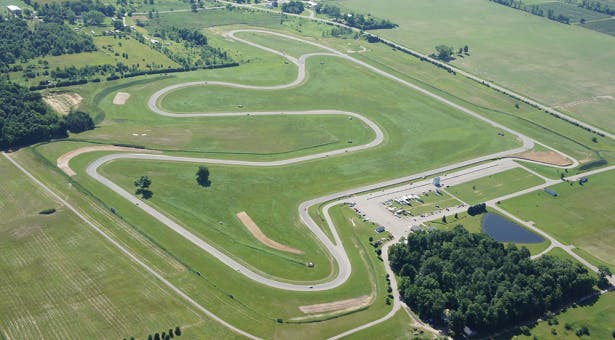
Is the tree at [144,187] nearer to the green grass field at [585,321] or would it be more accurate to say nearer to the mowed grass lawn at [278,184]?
the mowed grass lawn at [278,184]

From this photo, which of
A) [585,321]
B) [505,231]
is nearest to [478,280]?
[585,321]

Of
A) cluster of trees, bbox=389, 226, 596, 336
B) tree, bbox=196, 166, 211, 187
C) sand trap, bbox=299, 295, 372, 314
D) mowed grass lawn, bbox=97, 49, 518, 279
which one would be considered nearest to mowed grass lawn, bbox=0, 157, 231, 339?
sand trap, bbox=299, 295, 372, 314

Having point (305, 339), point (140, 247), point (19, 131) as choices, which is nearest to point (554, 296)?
point (305, 339)

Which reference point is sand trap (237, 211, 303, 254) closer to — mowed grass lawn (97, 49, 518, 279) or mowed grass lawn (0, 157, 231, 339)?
mowed grass lawn (97, 49, 518, 279)

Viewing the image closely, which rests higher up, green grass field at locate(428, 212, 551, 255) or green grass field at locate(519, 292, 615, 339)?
green grass field at locate(428, 212, 551, 255)

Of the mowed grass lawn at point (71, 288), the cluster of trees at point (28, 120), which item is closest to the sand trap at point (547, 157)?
the mowed grass lawn at point (71, 288)

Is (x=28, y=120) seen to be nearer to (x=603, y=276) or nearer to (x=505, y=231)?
(x=505, y=231)

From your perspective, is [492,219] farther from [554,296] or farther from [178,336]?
[178,336]
